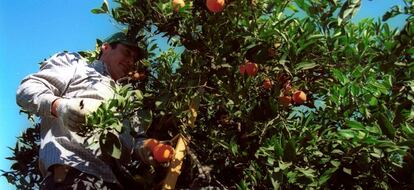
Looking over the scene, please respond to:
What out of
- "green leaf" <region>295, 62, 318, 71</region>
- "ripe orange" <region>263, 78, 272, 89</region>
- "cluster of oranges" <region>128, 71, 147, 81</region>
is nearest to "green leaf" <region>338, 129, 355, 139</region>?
"green leaf" <region>295, 62, 318, 71</region>

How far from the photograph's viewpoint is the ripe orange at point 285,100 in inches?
84.9

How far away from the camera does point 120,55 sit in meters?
2.55

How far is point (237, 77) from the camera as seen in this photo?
225 centimetres

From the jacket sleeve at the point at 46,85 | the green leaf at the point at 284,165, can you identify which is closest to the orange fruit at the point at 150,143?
the jacket sleeve at the point at 46,85

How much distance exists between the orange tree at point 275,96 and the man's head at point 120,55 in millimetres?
69

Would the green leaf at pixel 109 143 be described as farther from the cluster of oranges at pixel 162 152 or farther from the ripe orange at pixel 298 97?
the ripe orange at pixel 298 97

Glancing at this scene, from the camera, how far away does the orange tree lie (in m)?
1.75

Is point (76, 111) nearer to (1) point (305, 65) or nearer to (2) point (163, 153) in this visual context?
(2) point (163, 153)

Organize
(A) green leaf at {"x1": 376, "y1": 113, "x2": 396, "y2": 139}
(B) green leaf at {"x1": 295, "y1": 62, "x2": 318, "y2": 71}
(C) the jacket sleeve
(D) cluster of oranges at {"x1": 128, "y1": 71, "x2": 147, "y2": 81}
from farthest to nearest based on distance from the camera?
1. (D) cluster of oranges at {"x1": 128, "y1": 71, "x2": 147, "y2": 81}
2. (C) the jacket sleeve
3. (B) green leaf at {"x1": 295, "y1": 62, "x2": 318, "y2": 71}
4. (A) green leaf at {"x1": 376, "y1": 113, "x2": 396, "y2": 139}

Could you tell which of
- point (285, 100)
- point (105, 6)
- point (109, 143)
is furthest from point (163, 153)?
point (105, 6)

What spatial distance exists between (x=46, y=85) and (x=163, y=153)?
0.67 m

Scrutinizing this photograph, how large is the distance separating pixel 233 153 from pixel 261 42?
51cm

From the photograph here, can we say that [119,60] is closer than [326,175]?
No

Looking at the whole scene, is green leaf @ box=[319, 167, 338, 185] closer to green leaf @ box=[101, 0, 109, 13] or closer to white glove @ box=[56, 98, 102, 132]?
white glove @ box=[56, 98, 102, 132]
